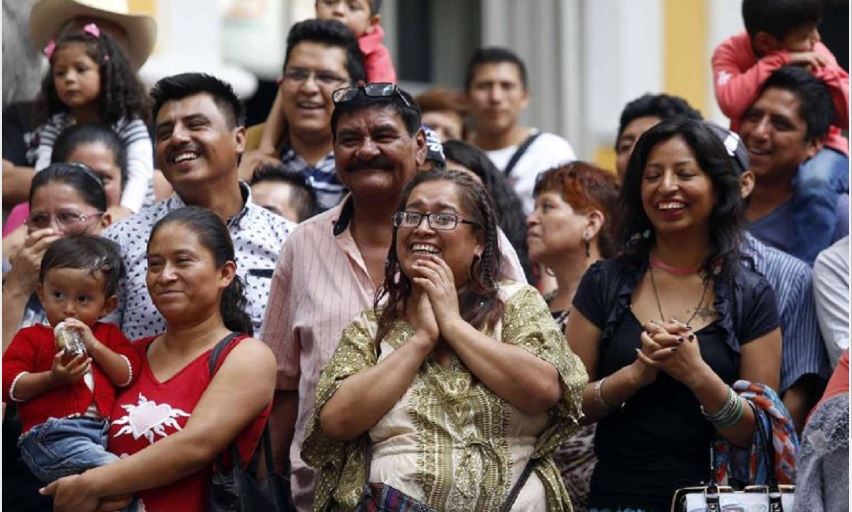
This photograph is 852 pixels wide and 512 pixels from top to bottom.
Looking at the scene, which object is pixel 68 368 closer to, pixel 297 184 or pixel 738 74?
pixel 297 184

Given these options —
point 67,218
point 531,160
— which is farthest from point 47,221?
point 531,160

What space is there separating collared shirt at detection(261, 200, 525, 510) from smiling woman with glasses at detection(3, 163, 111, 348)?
3.01 feet

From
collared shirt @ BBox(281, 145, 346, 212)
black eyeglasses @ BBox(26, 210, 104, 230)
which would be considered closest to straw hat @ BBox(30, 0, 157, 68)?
collared shirt @ BBox(281, 145, 346, 212)

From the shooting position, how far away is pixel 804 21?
27.4 feet

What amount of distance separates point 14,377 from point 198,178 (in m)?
0.99

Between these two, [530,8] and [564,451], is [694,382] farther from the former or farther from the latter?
[530,8]

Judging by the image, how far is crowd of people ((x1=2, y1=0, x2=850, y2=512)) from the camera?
5996 millimetres

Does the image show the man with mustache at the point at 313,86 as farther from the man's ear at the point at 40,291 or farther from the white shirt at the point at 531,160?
the man's ear at the point at 40,291

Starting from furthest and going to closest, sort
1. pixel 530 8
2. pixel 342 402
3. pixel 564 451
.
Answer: pixel 530 8, pixel 564 451, pixel 342 402

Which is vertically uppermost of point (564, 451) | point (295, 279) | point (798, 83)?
point (798, 83)

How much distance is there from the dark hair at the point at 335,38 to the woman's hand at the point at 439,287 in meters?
2.66

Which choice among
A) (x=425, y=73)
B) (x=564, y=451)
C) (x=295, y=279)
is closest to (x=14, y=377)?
(x=295, y=279)

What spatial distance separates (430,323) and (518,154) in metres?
3.74

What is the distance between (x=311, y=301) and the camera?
21.8 ft
